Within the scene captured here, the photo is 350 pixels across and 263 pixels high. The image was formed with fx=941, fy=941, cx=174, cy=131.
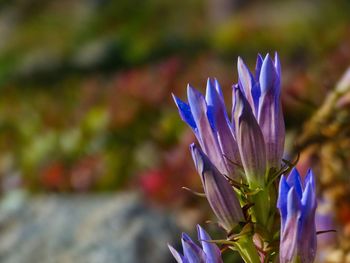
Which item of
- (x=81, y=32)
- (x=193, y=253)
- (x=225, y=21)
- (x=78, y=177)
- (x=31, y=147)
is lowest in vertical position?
(x=193, y=253)

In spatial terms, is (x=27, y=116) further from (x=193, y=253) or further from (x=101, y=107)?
(x=193, y=253)

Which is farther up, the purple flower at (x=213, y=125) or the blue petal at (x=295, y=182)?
the purple flower at (x=213, y=125)

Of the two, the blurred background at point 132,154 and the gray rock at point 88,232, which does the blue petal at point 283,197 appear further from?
the gray rock at point 88,232

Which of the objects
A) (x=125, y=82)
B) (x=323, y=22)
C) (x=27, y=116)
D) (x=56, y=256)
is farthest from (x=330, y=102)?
(x=323, y=22)

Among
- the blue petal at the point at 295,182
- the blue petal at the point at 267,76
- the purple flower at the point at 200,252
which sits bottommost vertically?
the purple flower at the point at 200,252

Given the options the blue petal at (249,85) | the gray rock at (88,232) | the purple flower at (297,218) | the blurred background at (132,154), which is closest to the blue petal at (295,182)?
the purple flower at (297,218)

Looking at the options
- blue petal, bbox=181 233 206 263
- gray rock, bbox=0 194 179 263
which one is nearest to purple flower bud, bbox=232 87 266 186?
blue petal, bbox=181 233 206 263
